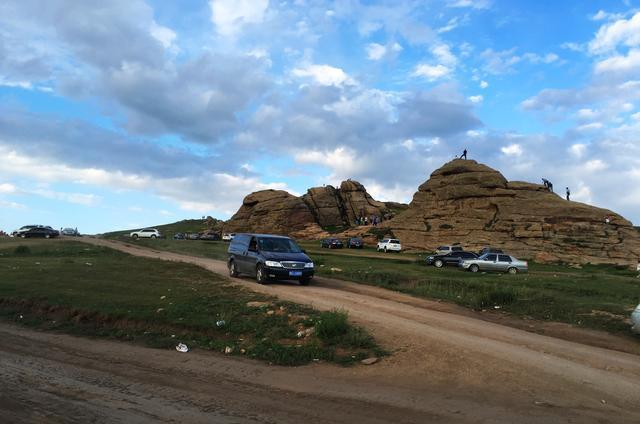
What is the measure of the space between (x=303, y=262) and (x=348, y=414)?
1254cm

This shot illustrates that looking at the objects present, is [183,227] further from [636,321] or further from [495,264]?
[636,321]

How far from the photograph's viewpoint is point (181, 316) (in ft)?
37.4

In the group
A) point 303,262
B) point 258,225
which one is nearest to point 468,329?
point 303,262

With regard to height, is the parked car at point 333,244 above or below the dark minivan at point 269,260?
above

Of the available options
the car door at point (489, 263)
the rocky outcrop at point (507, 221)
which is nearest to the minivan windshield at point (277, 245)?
the car door at point (489, 263)

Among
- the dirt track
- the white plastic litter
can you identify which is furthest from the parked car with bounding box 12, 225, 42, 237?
the white plastic litter

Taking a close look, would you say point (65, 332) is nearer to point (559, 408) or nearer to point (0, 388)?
point (0, 388)

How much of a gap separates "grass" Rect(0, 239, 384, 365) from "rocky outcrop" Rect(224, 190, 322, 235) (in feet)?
206

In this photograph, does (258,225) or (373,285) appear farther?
(258,225)

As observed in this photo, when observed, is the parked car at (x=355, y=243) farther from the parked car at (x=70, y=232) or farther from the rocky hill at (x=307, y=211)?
the parked car at (x=70, y=232)

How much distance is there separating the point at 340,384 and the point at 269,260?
36.0 ft

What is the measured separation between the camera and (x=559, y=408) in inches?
250

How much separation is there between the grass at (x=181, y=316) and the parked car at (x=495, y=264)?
22.5m

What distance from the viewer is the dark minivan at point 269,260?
59.2 ft
